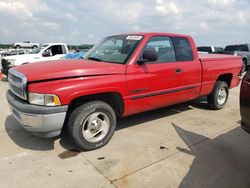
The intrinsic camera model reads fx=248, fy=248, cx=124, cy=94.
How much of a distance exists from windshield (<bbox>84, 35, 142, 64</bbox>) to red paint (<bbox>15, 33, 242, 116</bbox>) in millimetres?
138

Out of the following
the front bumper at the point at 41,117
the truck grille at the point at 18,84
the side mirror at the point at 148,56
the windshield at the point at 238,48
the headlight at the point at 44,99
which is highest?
the windshield at the point at 238,48

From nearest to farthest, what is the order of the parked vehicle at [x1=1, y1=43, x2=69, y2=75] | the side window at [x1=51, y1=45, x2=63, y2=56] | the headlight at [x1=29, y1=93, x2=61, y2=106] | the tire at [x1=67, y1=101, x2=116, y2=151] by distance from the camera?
the headlight at [x1=29, y1=93, x2=61, y2=106] < the tire at [x1=67, y1=101, x2=116, y2=151] < the parked vehicle at [x1=1, y1=43, x2=69, y2=75] < the side window at [x1=51, y1=45, x2=63, y2=56]

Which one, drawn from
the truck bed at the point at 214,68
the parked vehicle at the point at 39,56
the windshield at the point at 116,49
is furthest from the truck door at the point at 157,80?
the parked vehicle at the point at 39,56

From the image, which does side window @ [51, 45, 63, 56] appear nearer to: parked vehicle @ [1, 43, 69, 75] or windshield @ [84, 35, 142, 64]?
parked vehicle @ [1, 43, 69, 75]

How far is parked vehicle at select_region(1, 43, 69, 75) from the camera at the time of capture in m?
11.1

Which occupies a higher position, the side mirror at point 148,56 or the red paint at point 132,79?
the side mirror at point 148,56

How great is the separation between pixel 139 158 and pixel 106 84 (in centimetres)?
124

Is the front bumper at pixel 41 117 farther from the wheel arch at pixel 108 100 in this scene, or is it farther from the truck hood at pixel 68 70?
the truck hood at pixel 68 70

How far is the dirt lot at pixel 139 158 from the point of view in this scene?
3.15 metres

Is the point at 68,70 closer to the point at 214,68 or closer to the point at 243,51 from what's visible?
the point at 214,68

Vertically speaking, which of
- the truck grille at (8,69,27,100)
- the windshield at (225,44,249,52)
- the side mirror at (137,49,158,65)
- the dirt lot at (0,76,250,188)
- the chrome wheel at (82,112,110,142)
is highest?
the windshield at (225,44,249,52)

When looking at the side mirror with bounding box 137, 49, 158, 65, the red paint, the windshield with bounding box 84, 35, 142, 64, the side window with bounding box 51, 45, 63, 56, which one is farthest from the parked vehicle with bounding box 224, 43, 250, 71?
the side mirror with bounding box 137, 49, 158, 65

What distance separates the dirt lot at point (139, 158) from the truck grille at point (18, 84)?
902mm

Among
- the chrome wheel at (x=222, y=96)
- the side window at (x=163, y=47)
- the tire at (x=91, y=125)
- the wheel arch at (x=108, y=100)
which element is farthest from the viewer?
the chrome wheel at (x=222, y=96)
